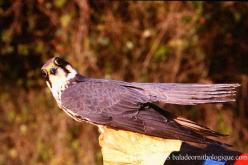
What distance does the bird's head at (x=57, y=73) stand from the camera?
3943 millimetres

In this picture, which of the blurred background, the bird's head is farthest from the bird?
the blurred background

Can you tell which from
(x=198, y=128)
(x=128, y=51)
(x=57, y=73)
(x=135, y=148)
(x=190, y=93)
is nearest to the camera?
(x=135, y=148)

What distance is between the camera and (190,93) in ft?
11.7

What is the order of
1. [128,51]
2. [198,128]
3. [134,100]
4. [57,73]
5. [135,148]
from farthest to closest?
1. [128,51]
2. [57,73]
3. [134,100]
4. [198,128]
5. [135,148]

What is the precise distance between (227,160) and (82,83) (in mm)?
1306

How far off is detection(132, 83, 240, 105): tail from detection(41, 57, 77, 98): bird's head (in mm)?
514

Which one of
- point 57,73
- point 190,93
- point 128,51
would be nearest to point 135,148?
point 190,93

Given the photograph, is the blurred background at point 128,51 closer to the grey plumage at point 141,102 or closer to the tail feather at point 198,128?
the grey plumage at point 141,102

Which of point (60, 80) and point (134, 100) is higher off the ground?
point (60, 80)

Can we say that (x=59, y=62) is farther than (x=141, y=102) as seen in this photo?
Yes

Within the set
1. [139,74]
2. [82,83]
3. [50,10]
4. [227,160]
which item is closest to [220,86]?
[227,160]

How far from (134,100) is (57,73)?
0.61 meters

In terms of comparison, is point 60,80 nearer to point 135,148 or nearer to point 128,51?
point 135,148

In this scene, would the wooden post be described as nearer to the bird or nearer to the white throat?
the bird
